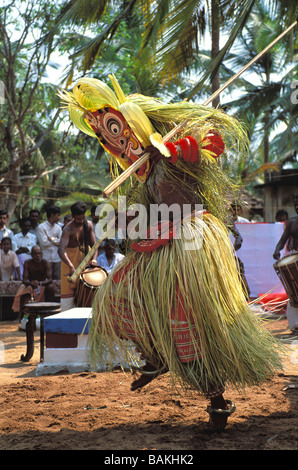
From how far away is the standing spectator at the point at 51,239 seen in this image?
32.2 ft

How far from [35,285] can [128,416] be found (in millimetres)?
4909

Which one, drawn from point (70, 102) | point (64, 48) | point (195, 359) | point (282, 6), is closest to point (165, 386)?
point (195, 359)

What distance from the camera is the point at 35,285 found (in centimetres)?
809

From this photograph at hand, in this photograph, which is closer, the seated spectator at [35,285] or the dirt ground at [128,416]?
the dirt ground at [128,416]

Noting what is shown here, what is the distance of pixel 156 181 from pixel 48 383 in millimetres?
2222

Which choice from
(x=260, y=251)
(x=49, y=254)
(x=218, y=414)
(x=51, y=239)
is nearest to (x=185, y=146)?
(x=218, y=414)

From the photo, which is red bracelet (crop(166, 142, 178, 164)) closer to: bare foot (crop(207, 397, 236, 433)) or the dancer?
the dancer

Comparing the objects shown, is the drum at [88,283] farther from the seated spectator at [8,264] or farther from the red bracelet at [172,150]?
the seated spectator at [8,264]

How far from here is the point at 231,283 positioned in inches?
124

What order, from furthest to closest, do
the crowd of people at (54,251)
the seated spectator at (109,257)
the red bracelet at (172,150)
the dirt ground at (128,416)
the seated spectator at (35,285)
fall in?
the seated spectator at (109,257), the seated spectator at (35,285), the crowd of people at (54,251), the red bracelet at (172,150), the dirt ground at (128,416)

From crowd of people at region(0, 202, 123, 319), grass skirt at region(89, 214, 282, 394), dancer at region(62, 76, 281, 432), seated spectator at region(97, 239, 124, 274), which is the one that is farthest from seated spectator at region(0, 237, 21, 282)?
grass skirt at region(89, 214, 282, 394)

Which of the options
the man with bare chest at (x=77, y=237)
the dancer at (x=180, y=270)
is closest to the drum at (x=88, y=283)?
the man with bare chest at (x=77, y=237)

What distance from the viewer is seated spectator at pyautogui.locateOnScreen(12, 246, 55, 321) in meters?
8.21

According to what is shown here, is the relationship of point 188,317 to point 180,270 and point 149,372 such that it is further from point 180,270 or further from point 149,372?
point 149,372
